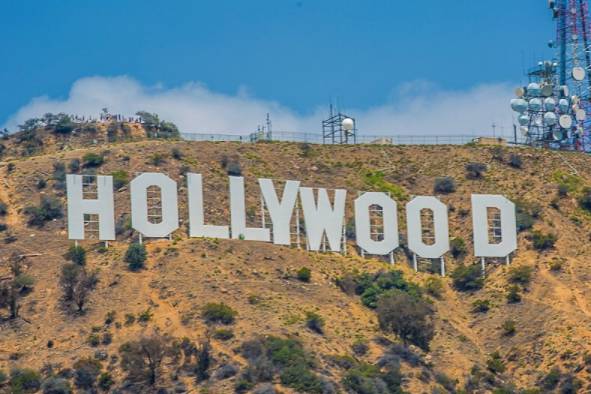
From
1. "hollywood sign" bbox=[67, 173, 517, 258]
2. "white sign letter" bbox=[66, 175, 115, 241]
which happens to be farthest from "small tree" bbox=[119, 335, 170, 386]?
"hollywood sign" bbox=[67, 173, 517, 258]

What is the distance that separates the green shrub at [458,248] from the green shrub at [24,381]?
3123 cm

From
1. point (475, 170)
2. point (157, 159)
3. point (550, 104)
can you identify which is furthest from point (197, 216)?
point (550, 104)

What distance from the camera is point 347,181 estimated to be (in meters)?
107


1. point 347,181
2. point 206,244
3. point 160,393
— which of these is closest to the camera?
point 160,393

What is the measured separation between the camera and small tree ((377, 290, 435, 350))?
87.1 m

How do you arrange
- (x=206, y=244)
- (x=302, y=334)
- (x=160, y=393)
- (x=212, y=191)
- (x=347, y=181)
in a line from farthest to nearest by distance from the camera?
1. (x=347, y=181)
2. (x=212, y=191)
3. (x=206, y=244)
4. (x=302, y=334)
5. (x=160, y=393)

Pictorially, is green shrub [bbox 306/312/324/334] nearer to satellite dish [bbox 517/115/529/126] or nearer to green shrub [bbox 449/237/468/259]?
green shrub [bbox 449/237/468/259]

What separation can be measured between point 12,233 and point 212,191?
522 inches

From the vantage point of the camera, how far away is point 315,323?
286ft

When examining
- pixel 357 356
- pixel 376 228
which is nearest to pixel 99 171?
pixel 376 228

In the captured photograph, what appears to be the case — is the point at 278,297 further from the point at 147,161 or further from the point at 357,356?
the point at 147,161

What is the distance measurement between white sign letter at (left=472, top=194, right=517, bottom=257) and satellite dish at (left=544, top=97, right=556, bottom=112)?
51.1 feet

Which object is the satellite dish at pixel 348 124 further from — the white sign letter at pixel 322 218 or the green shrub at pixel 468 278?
the green shrub at pixel 468 278

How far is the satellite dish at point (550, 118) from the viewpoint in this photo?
11412 centimetres
